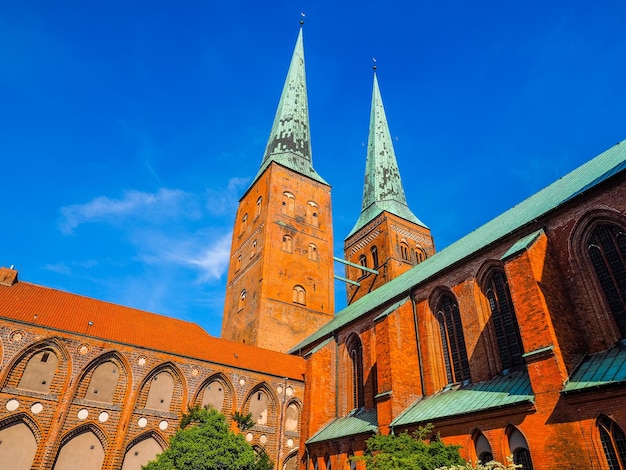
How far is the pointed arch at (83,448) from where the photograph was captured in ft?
49.8

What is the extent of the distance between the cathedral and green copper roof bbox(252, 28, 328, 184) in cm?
1331

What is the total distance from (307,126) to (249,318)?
64.0ft

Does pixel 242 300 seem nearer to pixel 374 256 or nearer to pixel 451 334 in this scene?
pixel 374 256

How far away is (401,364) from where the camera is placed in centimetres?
1675

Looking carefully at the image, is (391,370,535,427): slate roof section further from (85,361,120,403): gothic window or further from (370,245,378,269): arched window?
(370,245,378,269): arched window

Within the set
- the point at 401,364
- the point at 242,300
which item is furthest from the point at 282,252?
the point at 401,364

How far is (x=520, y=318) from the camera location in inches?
478

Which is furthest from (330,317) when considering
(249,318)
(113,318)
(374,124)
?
(374,124)

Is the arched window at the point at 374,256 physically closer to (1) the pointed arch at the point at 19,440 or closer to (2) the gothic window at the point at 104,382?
(2) the gothic window at the point at 104,382

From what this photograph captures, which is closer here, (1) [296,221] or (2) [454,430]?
(2) [454,430]

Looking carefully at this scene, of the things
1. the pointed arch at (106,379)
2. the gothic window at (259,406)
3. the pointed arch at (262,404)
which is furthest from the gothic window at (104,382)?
the gothic window at (259,406)

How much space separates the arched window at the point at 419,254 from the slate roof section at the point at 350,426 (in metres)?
21.1

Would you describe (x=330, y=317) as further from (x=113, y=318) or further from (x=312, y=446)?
(x=113, y=318)

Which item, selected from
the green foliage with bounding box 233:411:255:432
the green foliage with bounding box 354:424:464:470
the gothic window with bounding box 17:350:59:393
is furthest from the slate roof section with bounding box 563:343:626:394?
the gothic window with bounding box 17:350:59:393
